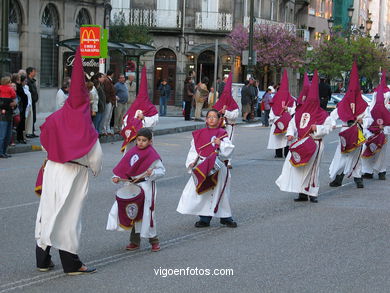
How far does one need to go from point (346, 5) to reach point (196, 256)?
264ft

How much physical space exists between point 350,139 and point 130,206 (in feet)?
23.7

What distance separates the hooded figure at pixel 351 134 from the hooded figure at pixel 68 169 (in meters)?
8.04

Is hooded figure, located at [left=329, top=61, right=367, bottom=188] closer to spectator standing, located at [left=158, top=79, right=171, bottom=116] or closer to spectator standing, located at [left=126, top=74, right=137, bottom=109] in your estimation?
spectator standing, located at [left=126, top=74, right=137, bottom=109]

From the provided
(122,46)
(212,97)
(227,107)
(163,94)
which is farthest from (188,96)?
(227,107)

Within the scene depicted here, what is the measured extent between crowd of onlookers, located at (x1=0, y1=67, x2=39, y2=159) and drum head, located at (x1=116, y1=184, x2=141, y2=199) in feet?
33.4

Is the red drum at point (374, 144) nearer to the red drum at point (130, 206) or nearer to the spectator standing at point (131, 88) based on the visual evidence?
the red drum at point (130, 206)

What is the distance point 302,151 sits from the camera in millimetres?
13445

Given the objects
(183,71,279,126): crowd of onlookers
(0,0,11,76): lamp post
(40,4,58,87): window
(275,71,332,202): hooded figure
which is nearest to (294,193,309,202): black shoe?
(275,71,332,202): hooded figure

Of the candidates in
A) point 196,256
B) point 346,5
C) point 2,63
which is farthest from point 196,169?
point 346,5

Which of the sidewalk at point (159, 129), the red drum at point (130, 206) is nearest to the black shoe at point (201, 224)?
the red drum at point (130, 206)

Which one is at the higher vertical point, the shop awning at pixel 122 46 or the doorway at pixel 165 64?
the shop awning at pixel 122 46

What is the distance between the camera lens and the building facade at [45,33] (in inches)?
1238

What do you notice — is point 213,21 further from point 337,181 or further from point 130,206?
point 130,206

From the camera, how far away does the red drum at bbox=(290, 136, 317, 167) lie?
13.4 meters
